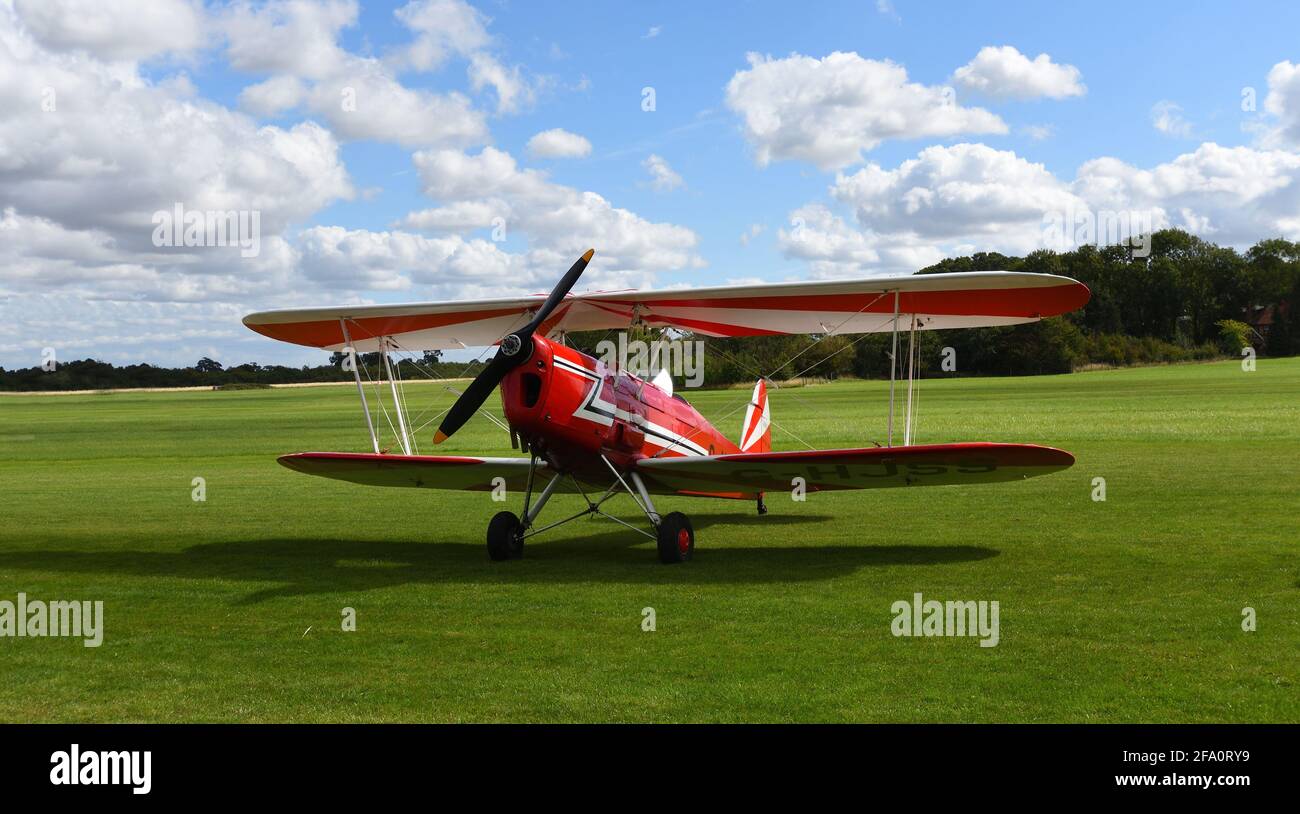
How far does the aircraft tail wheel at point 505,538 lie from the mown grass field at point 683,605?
261mm

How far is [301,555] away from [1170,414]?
3186 centimetres

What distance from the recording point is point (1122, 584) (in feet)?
29.3

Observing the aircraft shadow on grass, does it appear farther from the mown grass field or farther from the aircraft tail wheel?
the aircraft tail wheel

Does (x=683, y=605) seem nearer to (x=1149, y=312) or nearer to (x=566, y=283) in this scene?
(x=566, y=283)

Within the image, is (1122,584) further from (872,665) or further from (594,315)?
(594,315)

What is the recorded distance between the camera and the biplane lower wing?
972 cm

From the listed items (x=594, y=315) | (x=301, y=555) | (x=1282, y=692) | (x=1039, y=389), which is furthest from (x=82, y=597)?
Answer: (x=1039, y=389)

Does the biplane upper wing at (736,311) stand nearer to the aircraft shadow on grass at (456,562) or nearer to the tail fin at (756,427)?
the tail fin at (756,427)

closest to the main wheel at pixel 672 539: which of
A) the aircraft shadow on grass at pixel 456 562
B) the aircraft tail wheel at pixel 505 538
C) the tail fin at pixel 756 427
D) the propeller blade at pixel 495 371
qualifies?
the aircraft shadow on grass at pixel 456 562

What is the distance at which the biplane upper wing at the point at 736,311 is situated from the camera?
1109cm

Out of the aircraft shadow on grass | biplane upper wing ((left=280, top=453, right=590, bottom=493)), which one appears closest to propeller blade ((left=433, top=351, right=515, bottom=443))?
biplane upper wing ((left=280, top=453, right=590, bottom=493))

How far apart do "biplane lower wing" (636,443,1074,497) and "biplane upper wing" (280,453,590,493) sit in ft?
5.18

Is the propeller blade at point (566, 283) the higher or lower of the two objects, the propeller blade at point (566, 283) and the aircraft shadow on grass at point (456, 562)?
the higher
